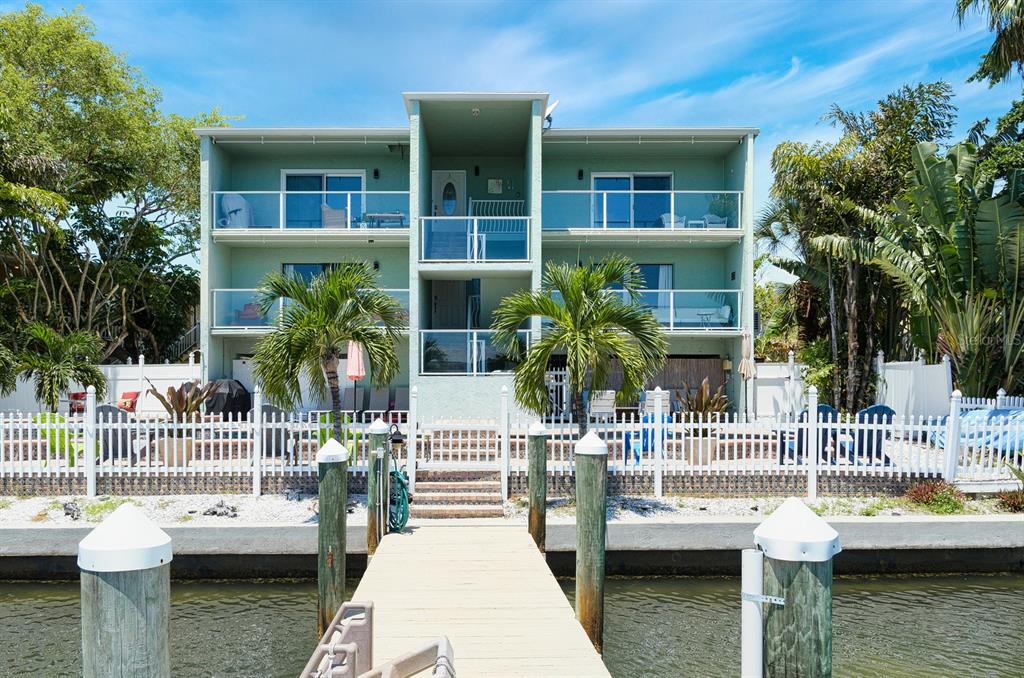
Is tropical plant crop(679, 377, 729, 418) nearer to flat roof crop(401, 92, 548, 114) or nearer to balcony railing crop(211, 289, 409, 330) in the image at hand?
balcony railing crop(211, 289, 409, 330)

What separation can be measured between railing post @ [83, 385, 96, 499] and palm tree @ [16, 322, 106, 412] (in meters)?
5.40

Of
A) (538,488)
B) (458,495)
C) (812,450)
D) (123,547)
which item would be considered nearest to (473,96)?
(458,495)

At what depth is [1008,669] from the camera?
766 centimetres

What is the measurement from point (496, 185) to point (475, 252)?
3.92 meters

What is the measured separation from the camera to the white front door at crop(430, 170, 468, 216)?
21.5m

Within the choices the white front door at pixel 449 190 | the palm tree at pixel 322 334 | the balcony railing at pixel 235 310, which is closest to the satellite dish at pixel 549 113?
the white front door at pixel 449 190

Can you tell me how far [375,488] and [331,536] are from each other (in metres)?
1.93

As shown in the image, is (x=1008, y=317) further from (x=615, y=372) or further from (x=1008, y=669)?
(x=1008, y=669)

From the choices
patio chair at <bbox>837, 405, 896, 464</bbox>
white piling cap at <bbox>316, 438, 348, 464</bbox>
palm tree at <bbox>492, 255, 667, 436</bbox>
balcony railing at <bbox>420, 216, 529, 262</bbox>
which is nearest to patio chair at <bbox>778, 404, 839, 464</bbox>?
patio chair at <bbox>837, 405, 896, 464</bbox>

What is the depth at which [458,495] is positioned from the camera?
41.2ft

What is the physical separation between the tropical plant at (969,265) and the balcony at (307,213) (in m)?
12.8

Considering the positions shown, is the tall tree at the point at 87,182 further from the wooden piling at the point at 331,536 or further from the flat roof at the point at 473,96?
the wooden piling at the point at 331,536

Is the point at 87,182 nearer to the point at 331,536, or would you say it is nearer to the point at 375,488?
the point at 375,488

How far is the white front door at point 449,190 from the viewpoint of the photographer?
70.6 ft
